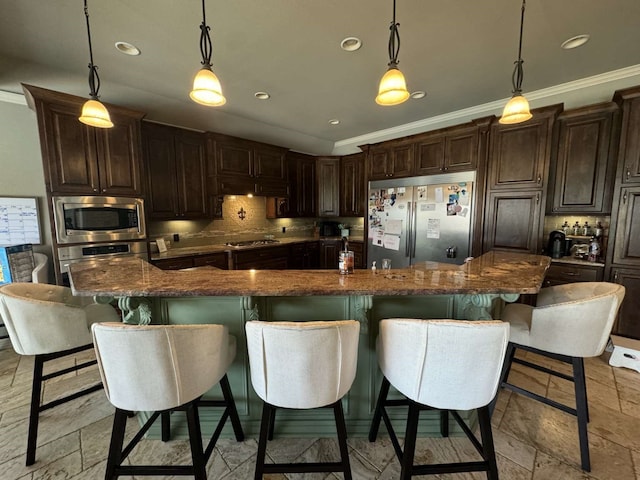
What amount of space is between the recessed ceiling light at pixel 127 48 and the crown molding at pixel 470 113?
138 inches

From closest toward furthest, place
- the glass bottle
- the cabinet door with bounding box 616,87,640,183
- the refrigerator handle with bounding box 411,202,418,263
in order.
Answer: the cabinet door with bounding box 616,87,640,183 < the glass bottle < the refrigerator handle with bounding box 411,202,418,263

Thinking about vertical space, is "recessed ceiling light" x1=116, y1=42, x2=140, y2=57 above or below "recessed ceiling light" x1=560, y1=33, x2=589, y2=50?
below

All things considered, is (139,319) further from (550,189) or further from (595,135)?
(595,135)

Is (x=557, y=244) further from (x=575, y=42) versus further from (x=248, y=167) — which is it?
(x=248, y=167)

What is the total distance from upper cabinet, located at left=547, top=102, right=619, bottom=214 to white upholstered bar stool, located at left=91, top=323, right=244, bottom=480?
377 centimetres

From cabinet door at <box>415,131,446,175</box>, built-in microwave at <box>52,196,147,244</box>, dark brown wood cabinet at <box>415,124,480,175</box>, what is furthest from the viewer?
cabinet door at <box>415,131,446,175</box>

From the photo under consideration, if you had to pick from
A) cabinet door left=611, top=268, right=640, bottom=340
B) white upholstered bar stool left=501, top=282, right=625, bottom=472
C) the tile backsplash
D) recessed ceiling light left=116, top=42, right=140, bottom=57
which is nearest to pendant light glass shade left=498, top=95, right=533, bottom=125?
white upholstered bar stool left=501, top=282, right=625, bottom=472

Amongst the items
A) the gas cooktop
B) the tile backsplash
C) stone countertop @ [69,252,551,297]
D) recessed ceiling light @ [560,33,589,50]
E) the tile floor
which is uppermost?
recessed ceiling light @ [560,33,589,50]

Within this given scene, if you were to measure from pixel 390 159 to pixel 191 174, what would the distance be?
288 cm

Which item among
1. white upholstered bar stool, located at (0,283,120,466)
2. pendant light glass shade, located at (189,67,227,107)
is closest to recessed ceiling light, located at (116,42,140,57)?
pendant light glass shade, located at (189,67,227,107)

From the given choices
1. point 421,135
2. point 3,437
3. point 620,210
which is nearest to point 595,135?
point 620,210

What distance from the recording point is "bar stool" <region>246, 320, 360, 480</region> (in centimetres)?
101

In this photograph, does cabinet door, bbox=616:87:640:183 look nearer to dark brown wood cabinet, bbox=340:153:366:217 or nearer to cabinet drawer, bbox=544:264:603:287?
cabinet drawer, bbox=544:264:603:287

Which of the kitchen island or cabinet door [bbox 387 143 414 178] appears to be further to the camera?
cabinet door [bbox 387 143 414 178]
